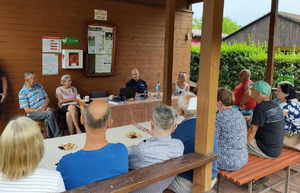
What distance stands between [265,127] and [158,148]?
4.66 ft

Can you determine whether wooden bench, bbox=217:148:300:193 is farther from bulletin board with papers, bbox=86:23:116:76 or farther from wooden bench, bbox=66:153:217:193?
bulletin board with papers, bbox=86:23:116:76

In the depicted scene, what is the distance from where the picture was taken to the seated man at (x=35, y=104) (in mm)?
4236

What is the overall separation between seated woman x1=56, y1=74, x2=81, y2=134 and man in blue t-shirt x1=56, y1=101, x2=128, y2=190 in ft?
10.2

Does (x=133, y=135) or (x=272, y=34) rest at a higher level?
(x=272, y=34)

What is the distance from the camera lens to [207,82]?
1875mm

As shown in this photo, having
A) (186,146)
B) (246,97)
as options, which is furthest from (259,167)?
(246,97)

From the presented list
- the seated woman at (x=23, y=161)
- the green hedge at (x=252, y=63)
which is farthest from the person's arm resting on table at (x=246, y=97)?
the seated woman at (x=23, y=161)

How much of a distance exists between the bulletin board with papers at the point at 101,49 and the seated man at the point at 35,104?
4.25ft

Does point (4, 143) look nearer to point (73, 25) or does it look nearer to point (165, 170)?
point (165, 170)

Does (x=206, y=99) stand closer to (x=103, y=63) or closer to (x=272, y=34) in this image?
(x=272, y=34)

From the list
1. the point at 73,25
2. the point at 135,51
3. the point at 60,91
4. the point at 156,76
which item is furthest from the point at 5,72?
the point at 156,76

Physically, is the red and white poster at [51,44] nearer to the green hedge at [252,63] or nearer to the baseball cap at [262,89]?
the baseball cap at [262,89]

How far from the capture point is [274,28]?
4453 millimetres

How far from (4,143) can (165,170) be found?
2.92 feet
